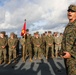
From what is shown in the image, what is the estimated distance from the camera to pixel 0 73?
12.5 m

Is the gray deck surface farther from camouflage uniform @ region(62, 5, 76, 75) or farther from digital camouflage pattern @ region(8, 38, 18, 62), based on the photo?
camouflage uniform @ region(62, 5, 76, 75)

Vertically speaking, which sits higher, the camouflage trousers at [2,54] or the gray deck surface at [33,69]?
the camouflage trousers at [2,54]

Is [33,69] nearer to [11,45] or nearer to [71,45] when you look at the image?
[11,45]

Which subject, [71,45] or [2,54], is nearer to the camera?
[71,45]

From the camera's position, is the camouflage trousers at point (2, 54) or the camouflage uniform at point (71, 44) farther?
the camouflage trousers at point (2, 54)

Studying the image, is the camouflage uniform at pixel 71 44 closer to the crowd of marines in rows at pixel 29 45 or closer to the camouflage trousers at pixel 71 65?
the camouflage trousers at pixel 71 65

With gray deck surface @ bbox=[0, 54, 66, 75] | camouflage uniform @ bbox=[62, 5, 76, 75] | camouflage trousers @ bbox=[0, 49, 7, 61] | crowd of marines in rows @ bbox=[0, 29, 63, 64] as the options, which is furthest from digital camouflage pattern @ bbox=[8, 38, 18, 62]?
camouflage uniform @ bbox=[62, 5, 76, 75]

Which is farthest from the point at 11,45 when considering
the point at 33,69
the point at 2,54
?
the point at 33,69

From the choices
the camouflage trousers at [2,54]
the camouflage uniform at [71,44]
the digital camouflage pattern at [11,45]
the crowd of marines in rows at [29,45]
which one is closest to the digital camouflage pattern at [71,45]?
the camouflage uniform at [71,44]

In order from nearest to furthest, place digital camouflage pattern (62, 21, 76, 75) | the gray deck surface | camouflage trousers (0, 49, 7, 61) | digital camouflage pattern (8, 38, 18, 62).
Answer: digital camouflage pattern (62, 21, 76, 75), the gray deck surface, camouflage trousers (0, 49, 7, 61), digital camouflage pattern (8, 38, 18, 62)

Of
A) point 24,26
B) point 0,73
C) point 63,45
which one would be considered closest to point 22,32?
point 24,26

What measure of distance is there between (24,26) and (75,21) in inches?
516

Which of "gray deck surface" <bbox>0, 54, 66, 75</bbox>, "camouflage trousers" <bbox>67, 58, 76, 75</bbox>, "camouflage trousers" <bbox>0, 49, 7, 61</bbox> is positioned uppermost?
"camouflage trousers" <bbox>67, 58, 76, 75</bbox>

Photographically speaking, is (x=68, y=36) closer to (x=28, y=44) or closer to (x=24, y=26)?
A: (x=24, y=26)
